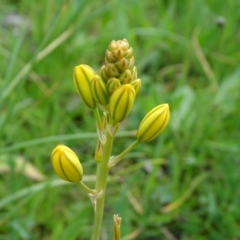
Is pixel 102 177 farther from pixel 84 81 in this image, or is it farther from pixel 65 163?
pixel 84 81

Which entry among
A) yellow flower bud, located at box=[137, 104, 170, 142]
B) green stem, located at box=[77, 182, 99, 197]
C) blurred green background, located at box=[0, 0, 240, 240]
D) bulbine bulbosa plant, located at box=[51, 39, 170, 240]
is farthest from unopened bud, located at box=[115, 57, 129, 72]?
blurred green background, located at box=[0, 0, 240, 240]

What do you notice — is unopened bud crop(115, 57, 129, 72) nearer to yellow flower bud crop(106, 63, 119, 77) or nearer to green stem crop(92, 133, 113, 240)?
yellow flower bud crop(106, 63, 119, 77)

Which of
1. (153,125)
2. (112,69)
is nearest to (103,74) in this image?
(112,69)

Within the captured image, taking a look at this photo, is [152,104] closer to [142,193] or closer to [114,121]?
[142,193]

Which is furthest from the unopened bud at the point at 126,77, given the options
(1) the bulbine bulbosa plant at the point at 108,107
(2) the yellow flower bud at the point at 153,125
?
(2) the yellow flower bud at the point at 153,125

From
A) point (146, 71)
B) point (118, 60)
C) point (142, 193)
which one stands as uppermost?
point (146, 71)

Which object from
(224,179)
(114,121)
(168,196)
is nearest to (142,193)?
(168,196)
